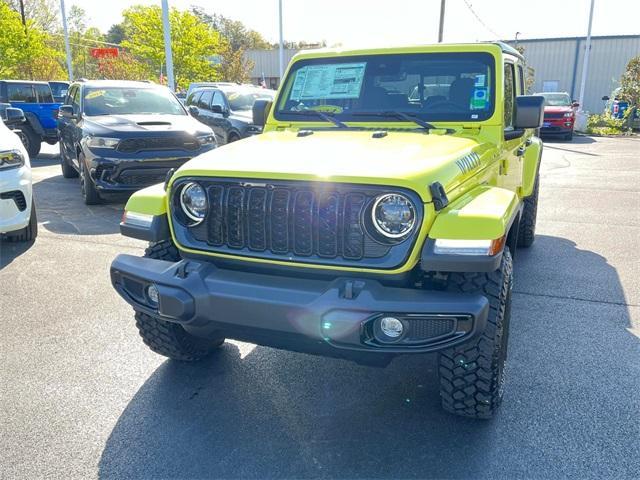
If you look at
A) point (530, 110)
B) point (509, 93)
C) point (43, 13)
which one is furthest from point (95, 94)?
point (43, 13)

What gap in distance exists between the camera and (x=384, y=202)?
2416 mm

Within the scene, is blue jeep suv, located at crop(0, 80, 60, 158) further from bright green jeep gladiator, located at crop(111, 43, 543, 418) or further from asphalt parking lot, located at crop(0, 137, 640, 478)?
bright green jeep gladiator, located at crop(111, 43, 543, 418)

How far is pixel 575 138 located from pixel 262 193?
783 inches

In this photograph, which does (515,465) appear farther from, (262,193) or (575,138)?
(575,138)

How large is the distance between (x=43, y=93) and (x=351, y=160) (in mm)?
13742

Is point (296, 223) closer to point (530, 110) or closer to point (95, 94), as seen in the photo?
point (530, 110)

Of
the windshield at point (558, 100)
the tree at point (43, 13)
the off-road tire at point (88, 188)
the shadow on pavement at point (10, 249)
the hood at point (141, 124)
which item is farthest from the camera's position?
the tree at point (43, 13)

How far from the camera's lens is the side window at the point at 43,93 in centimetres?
1375

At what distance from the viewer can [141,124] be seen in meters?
7.85

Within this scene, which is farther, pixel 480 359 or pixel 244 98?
pixel 244 98

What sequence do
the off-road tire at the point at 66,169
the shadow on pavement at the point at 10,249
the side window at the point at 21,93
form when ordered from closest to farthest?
the shadow on pavement at the point at 10,249, the off-road tire at the point at 66,169, the side window at the point at 21,93

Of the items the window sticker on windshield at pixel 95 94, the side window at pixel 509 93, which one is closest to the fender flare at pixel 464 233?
the side window at pixel 509 93

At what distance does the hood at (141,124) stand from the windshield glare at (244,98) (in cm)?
316

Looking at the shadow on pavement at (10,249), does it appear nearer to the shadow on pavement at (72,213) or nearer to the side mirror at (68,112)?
the shadow on pavement at (72,213)
